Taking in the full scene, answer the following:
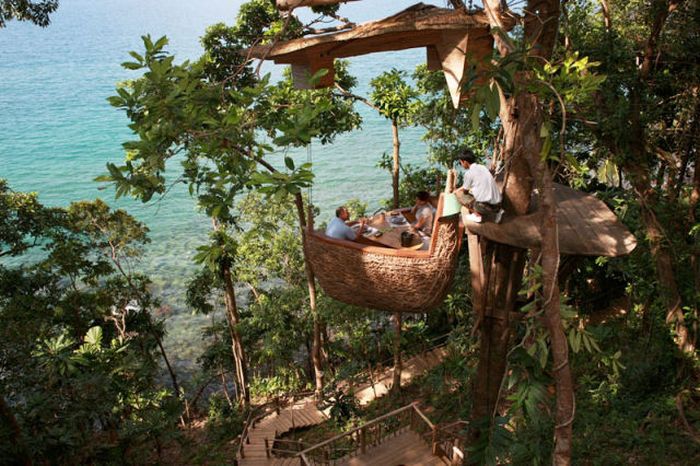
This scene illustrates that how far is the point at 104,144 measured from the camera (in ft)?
102

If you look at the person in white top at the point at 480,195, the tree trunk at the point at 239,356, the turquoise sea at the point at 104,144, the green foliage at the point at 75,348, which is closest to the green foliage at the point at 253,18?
the turquoise sea at the point at 104,144

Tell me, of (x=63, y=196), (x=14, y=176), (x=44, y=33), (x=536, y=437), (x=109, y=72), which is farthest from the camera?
(x=44, y=33)

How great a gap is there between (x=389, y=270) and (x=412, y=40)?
146 centimetres

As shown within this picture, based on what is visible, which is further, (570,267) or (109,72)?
(109,72)

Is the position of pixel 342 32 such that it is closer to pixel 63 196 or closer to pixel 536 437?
pixel 536 437

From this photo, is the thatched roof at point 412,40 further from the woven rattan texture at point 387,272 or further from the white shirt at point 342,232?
the white shirt at point 342,232

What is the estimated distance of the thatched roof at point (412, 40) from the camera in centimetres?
305

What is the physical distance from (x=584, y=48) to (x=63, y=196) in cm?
2423

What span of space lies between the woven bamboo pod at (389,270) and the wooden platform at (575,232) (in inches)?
32.3

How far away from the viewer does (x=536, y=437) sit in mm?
5395

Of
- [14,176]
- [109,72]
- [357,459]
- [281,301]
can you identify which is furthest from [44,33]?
[357,459]

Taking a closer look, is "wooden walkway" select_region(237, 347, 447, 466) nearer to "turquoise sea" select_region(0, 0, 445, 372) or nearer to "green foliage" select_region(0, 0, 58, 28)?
"turquoise sea" select_region(0, 0, 445, 372)

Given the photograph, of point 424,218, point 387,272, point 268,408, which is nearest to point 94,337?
point 268,408

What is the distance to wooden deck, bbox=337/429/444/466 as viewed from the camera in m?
6.29
